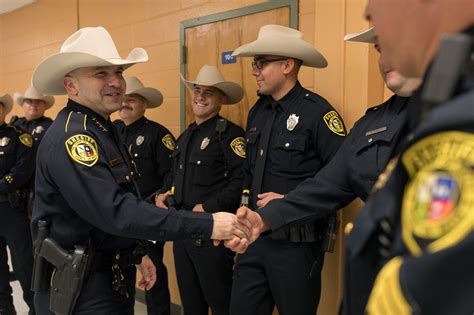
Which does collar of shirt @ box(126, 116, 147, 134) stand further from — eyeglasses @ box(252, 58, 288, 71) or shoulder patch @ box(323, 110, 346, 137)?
shoulder patch @ box(323, 110, 346, 137)

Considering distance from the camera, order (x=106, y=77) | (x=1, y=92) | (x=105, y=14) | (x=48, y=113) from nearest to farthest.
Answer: (x=106, y=77) < (x=105, y=14) < (x=48, y=113) < (x=1, y=92)

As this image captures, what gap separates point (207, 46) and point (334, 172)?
1.74 m

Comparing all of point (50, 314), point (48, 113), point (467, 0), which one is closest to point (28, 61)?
point (48, 113)

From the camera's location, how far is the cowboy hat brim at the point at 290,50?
2225 mm

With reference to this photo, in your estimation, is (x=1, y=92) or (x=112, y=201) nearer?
(x=112, y=201)

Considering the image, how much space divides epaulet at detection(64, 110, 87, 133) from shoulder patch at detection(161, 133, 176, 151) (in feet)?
4.91

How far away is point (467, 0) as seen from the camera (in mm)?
520

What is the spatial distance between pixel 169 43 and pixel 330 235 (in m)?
2.11

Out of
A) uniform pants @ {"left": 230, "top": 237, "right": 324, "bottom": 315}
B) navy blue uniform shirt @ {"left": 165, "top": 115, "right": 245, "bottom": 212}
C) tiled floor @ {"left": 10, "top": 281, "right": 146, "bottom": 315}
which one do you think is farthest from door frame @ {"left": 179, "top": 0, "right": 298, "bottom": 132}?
tiled floor @ {"left": 10, "top": 281, "right": 146, "bottom": 315}

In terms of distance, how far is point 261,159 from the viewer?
226 centimetres

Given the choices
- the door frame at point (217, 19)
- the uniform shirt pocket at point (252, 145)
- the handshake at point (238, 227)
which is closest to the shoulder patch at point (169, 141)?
the door frame at point (217, 19)

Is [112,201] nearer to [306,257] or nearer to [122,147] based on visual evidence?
[122,147]

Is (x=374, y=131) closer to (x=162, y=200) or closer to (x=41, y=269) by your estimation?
(x=41, y=269)

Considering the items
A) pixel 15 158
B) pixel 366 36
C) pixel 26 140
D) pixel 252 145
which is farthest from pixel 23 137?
pixel 366 36
